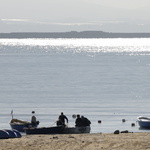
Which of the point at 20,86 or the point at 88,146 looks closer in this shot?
the point at 88,146

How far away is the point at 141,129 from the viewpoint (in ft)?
163

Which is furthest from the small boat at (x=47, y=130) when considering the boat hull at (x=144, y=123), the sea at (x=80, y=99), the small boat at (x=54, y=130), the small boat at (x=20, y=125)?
the boat hull at (x=144, y=123)

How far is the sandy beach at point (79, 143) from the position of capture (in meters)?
31.7

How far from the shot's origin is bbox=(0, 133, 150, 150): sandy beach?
31.7 metres

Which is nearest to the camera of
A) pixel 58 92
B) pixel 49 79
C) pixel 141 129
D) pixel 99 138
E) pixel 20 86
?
pixel 99 138

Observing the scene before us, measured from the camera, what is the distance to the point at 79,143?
1316 inches

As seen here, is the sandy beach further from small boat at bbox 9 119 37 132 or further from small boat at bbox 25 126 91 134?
small boat at bbox 9 119 37 132

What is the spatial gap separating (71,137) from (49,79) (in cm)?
6790

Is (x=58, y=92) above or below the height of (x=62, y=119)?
above

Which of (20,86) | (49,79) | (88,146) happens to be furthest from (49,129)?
(49,79)

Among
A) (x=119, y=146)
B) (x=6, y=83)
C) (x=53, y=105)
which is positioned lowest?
(x=119, y=146)

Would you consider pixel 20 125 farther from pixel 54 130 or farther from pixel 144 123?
pixel 144 123

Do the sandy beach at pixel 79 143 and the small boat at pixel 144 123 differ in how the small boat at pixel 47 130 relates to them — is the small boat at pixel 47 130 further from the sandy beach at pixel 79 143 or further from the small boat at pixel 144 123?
the small boat at pixel 144 123

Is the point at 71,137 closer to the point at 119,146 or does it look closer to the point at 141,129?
the point at 119,146
